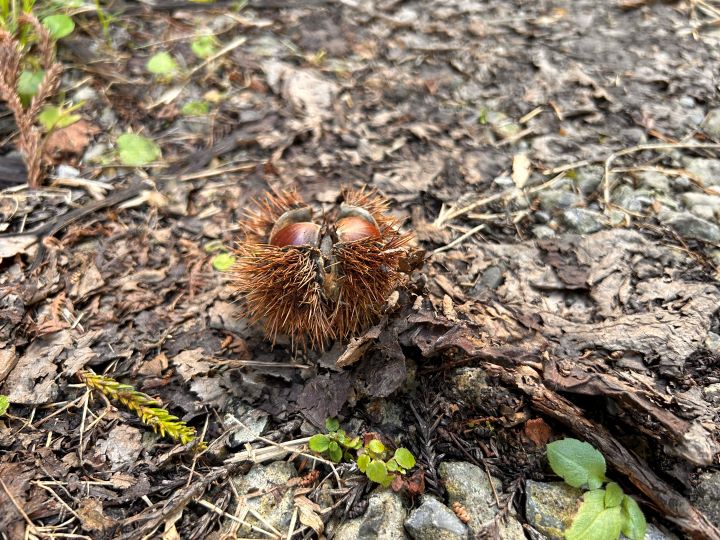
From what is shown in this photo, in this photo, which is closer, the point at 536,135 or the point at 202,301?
the point at 202,301

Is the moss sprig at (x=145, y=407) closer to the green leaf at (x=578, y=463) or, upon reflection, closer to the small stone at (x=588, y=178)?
the green leaf at (x=578, y=463)

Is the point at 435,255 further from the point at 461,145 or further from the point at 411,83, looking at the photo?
the point at 411,83

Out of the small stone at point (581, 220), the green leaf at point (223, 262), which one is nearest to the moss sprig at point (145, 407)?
the green leaf at point (223, 262)

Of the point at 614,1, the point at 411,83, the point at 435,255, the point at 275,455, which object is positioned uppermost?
the point at 614,1

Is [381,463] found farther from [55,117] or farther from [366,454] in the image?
[55,117]

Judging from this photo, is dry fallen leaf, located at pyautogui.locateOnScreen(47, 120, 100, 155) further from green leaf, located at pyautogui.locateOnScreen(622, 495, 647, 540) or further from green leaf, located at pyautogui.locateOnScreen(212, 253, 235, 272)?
green leaf, located at pyautogui.locateOnScreen(622, 495, 647, 540)

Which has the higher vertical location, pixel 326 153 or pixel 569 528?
pixel 326 153

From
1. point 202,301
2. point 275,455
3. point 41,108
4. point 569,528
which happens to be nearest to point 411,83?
point 202,301
